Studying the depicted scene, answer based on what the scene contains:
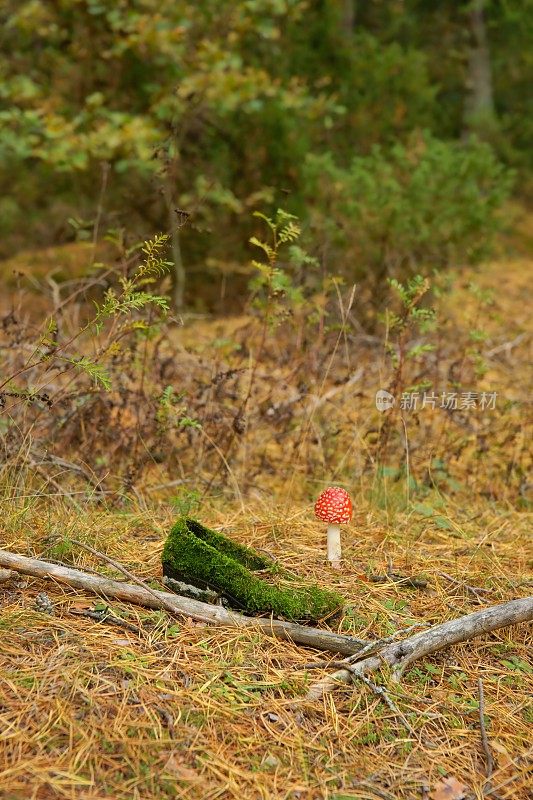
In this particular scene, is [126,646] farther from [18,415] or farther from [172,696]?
[18,415]

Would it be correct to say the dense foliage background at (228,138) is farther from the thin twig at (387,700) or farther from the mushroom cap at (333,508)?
the thin twig at (387,700)

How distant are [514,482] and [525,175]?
30.9ft

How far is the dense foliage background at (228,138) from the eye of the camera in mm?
7133

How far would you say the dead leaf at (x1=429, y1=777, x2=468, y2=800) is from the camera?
2.14m

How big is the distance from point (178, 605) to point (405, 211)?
5.13 metres

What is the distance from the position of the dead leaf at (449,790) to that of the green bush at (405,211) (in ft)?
16.2

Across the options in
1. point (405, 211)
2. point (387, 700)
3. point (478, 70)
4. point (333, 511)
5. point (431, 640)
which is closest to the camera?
point (387, 700)

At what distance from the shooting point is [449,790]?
2.16 m

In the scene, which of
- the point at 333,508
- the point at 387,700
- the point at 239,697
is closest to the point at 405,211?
Result: the point at 333,508

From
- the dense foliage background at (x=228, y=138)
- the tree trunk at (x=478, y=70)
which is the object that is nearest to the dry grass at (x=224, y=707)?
the dense foliage background at (x=228, y=138)

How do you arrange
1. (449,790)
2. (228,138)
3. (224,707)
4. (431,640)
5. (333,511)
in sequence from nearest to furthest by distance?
(449,790) → (224,707) → (431,640) → (333,511) → (228,138)

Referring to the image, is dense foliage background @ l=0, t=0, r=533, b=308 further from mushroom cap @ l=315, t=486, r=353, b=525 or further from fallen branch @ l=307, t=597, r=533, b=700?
fallen branch @ l=307, t=597, r=533, b=700

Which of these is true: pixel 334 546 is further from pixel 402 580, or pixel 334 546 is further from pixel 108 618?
pixel 108 618

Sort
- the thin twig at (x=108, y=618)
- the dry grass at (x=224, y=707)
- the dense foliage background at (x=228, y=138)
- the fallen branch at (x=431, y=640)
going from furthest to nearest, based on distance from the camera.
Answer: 1. the dense foliage background at (x=228, y=138)
2. the thin twig at (x=108, y=618)
3. the fallen branch at (x=431, y=640)
4. the dry grass at (x=224, y=707)
